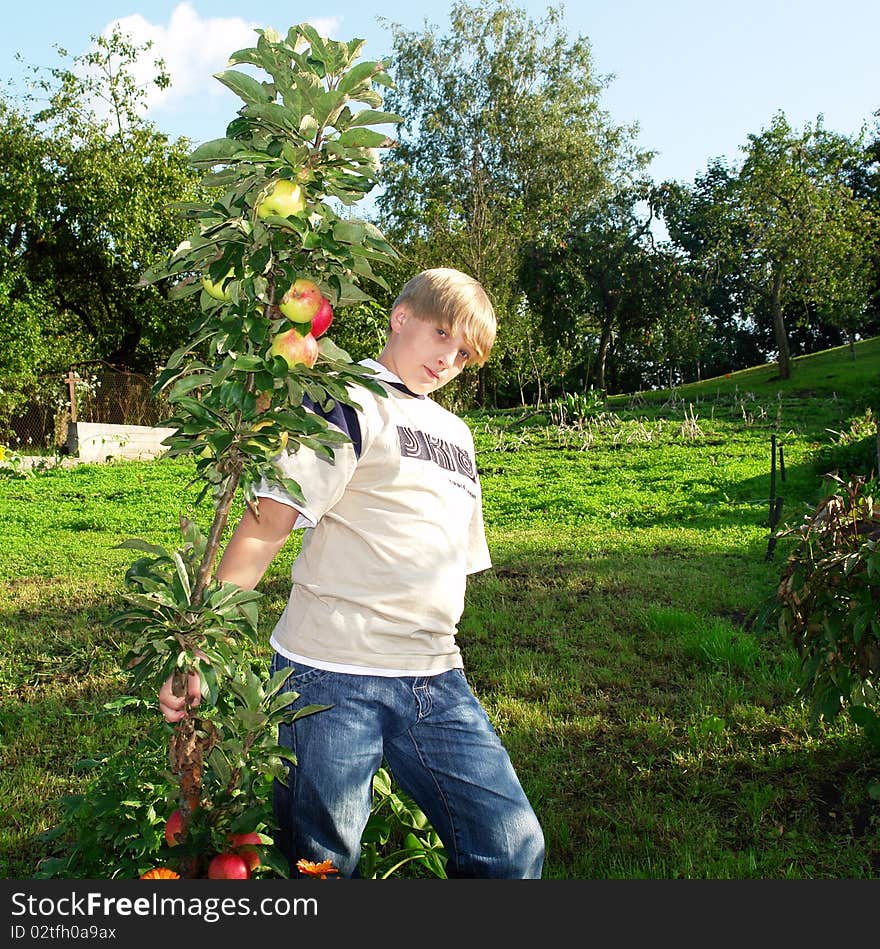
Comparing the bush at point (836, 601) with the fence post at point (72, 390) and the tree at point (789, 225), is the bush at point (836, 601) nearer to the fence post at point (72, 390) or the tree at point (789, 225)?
the fence post at point (72, 390)

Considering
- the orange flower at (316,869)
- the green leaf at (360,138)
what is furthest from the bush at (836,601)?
the green leaf at (360,138)

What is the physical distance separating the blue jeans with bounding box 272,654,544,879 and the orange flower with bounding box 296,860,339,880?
8 centimetres

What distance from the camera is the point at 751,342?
144 ft

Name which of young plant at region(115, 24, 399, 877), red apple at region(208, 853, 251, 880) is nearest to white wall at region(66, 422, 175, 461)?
red apple at region(208, 853, 251, 880)

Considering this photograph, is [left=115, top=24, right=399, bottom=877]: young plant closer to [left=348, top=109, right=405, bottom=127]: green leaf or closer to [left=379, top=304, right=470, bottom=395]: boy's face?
[left=348, top=109, right=405, bottom=127]: green leaf

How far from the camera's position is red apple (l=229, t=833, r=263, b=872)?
2.02 metres

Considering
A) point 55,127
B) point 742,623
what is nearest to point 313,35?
point 742,623

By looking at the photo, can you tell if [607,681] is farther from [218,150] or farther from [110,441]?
[110,441]

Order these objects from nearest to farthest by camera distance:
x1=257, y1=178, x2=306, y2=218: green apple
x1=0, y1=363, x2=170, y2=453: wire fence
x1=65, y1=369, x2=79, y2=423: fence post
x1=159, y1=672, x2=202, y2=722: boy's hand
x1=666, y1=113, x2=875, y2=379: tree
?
x1=257, y1=178, x2=306, y2=218: green apple, x1=159, y1=672, x2=202, y2=722: boy's hand, x1=65, y1=369, x2=79, y2=423: fence post, x1=0, y1=363, x2=170, y2=453: wire fence, x1=666, y1=113, x2=875, y2=379: tree

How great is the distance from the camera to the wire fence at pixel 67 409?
17.2 metres

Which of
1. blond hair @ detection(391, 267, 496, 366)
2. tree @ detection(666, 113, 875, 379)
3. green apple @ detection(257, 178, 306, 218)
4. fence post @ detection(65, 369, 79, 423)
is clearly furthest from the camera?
tree @ detection(666, 113, 875, 379)

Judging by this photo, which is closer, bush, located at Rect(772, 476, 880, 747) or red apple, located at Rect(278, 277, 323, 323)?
red apple, located at Rect(278, 277, 323, 323)

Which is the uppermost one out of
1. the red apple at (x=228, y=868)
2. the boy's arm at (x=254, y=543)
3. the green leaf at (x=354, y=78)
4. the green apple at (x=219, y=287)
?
the green leaf at (x=354, y=78)

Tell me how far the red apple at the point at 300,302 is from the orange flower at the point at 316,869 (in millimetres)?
1225
